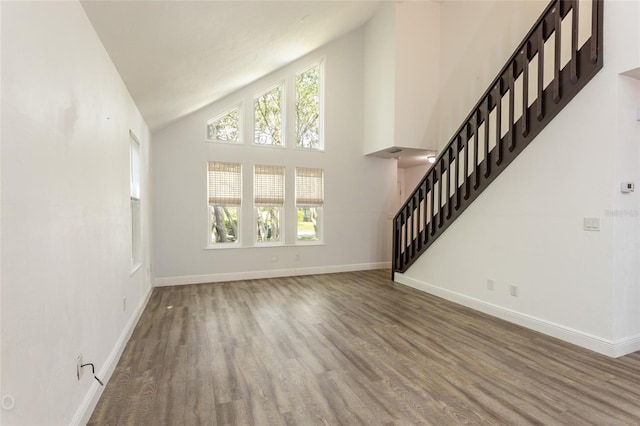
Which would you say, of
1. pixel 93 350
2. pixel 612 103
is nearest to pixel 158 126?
pixel 93 350

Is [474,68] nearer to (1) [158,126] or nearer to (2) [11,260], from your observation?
(1) [158,126]

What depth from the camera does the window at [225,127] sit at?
597 centimetres

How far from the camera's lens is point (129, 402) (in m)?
2.24

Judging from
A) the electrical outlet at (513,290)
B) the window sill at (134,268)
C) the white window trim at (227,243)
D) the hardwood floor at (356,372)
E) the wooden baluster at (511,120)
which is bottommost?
the hardwood floor at (356,372)

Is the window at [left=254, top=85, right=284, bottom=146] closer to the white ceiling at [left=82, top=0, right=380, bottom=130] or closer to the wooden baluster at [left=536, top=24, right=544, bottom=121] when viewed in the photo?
the white ceiling at [left=82, top=0, right=380, bottom=130]

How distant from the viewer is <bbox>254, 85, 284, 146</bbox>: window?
A: 6.32 m

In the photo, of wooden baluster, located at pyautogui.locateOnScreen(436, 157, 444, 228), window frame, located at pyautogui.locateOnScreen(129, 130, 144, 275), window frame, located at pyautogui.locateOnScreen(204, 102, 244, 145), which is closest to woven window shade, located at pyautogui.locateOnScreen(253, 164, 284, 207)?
window frame, located at pyautogui.locateOnScreen(204, 102, 244, 145)

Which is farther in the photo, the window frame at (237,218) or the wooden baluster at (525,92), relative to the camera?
the window frame at (237,218)

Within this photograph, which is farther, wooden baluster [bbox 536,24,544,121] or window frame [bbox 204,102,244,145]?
window frame [bbox 204,102,244,145]

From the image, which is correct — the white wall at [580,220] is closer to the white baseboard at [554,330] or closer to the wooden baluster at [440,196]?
the white baseboard at [554,330]

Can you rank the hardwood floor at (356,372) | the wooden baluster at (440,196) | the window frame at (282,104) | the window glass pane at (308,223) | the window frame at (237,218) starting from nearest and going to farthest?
1. the hardwood floor at (356,372)
2. the wooden baluster at (440,196)
3. the window frame at (237,218)
4. the window frame at (282,104)
5. the window glass pane at (308,223)

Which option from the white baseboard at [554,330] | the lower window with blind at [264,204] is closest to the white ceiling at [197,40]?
the lower window with blind at [264,204]

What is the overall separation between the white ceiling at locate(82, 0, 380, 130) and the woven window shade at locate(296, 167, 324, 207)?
2075mm

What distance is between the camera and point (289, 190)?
21.1ft
